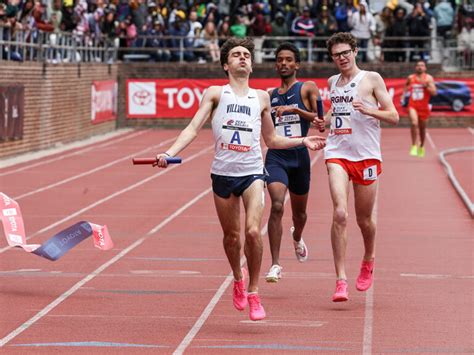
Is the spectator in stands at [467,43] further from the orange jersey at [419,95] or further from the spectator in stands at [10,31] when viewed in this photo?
the spectator in stands at [10,31]

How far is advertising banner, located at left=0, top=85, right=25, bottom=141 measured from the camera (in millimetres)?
29922

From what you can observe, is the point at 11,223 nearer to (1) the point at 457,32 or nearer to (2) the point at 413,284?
(2) the point at 413,284

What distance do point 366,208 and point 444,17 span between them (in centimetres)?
3656

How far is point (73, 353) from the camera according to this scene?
9.01 m

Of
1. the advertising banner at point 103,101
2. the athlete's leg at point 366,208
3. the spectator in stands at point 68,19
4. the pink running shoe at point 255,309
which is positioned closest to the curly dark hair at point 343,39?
the athlete's leg at point 366,208

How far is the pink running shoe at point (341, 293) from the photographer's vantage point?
36.6 ft

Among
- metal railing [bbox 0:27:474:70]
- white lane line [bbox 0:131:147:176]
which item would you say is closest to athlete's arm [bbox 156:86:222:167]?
white lane line [bbox 0:131:147:176]

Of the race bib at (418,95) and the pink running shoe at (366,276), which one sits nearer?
the pink running shoe at (366,276)

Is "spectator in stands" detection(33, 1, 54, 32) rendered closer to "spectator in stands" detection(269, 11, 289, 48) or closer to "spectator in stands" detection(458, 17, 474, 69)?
"spectator in stands" detection(269, 11, 289, 48)

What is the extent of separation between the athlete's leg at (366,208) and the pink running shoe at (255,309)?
1822mm

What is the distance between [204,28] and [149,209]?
26.9m

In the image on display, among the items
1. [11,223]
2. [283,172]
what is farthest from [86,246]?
[283,172]

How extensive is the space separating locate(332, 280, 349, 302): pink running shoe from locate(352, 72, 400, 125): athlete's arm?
1349 millimetres

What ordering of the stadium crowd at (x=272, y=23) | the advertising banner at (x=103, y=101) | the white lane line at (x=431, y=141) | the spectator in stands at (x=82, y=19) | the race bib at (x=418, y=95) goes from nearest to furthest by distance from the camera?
the race bib at (x=418, y=95), the white lane line at (x=431, y=141), the spectator in stands at (x=82, y=19), the advertising banner at (x=103, y=101), the stadium crowd at (x=272, y=23)
